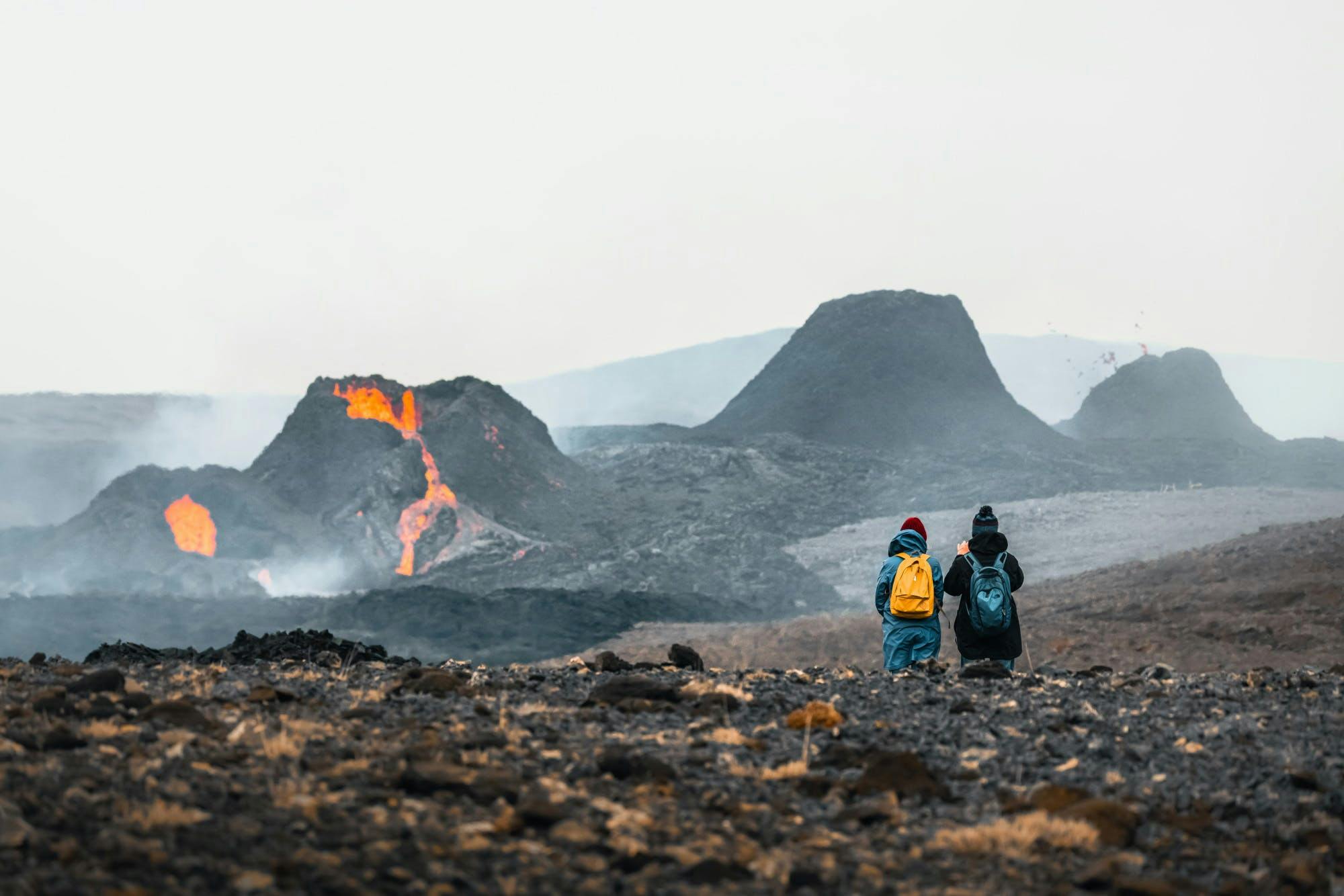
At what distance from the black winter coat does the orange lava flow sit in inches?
2142

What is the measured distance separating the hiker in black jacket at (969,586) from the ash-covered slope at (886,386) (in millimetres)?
72939

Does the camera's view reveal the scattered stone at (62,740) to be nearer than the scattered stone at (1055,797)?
No

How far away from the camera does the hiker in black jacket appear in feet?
36.7

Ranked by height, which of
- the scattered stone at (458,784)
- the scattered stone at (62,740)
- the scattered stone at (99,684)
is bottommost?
the scattered stone at (458,784)

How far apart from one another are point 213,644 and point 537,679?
32.5m

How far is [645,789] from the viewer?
5.64 meters

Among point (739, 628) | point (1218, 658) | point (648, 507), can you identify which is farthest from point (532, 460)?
point (1218, 658)

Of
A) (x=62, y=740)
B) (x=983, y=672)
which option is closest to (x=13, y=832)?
(x=62, y=740)

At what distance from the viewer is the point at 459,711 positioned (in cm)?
746

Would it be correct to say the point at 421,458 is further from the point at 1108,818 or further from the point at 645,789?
the point at 1108,818

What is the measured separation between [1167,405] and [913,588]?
4172 inches

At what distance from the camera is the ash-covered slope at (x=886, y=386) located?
87.6 meters

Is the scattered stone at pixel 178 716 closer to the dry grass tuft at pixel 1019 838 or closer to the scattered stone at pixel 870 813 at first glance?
the scattered stone at pixel 870 813

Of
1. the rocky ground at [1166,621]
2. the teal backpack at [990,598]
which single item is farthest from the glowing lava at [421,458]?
the teal backpack at [990,598]
